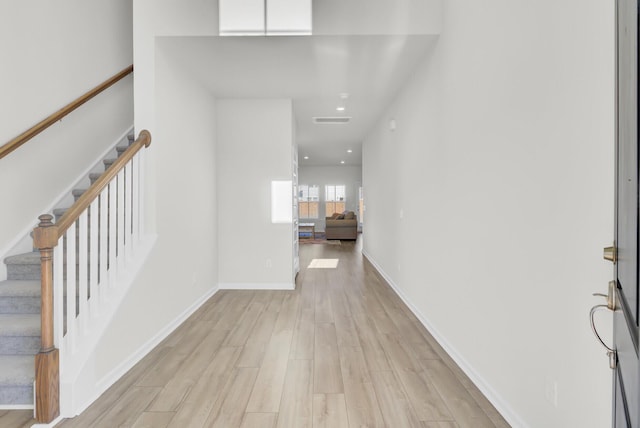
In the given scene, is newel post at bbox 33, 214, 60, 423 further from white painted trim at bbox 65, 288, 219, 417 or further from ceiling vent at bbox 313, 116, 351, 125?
ceiling vent at bbox 313, 116, 351, 125

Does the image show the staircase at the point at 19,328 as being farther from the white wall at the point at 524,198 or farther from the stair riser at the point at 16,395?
the white wall at the point at 524,198

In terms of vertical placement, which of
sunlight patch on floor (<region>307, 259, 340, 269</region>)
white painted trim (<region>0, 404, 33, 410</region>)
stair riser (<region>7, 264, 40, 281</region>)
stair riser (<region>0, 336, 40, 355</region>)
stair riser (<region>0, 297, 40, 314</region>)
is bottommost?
white painted trim (<region>0, 404, 33, 410</region>)

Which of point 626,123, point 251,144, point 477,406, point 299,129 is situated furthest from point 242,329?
point 299,129

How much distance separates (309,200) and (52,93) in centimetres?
1068

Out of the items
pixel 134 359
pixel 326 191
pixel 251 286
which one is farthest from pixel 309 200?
pixel 134 359

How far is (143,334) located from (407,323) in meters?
2.32

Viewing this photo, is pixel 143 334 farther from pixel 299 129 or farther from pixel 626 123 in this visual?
pixel 299 129

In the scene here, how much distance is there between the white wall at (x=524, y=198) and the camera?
125 centimetres

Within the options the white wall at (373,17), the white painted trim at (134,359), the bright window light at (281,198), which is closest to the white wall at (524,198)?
the white wall at (373,17)

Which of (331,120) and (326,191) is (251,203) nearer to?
(331,120)

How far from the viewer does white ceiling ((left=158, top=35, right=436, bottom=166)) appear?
291cm

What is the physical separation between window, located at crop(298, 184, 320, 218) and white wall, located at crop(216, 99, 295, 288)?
8.76 meters

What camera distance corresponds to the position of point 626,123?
677 millimetres

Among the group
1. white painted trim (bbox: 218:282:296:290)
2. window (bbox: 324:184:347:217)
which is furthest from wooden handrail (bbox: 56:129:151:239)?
window (bbox: 324:184:347:217)
